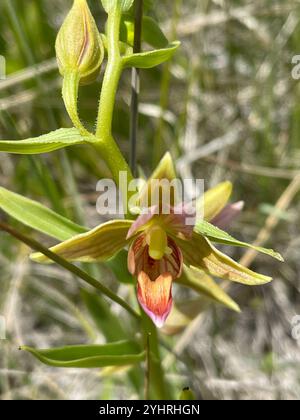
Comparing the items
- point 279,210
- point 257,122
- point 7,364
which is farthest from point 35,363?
point 257,122

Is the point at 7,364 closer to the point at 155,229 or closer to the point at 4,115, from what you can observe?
the point at 4,115

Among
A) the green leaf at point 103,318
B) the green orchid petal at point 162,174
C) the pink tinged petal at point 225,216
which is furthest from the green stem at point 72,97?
the green leaf at point 103,318

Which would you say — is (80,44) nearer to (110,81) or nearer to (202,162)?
(110,81)

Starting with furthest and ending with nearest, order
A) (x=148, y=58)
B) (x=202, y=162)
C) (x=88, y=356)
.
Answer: (x=202, y=162)
(x=88, y=356)
(x=148, y=58)

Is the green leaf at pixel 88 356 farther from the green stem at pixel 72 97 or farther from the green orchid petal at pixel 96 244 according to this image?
the green stem at pixel 72 97

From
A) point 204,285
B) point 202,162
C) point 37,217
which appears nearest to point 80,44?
point 37,217
